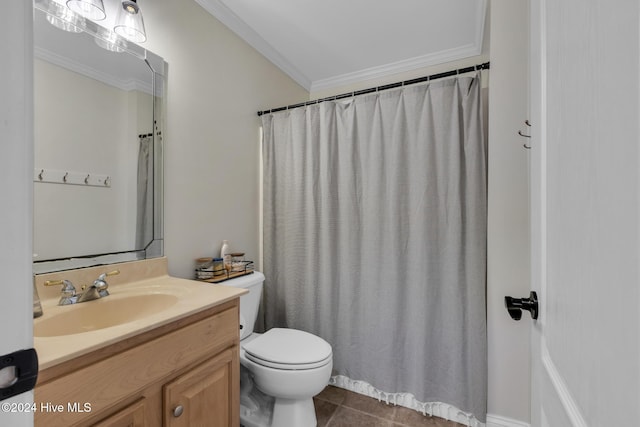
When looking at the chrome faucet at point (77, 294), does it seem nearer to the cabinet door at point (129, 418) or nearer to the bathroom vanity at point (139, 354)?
the bathroom vanity at point (139, 354)

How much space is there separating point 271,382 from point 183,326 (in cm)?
65

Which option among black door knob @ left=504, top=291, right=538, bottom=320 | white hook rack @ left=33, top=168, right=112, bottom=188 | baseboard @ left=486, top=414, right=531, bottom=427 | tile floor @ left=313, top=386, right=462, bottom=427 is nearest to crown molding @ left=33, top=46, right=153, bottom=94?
white hook rack @ left=33, top=168, right=112, bottom=188

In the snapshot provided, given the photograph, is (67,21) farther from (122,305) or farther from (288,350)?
(288,350)

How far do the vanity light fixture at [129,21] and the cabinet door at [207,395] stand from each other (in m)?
1.50

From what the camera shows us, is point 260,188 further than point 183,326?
Yes

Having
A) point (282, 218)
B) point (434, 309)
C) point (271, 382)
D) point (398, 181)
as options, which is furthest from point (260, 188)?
point (434, 309)

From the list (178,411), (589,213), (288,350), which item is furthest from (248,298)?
(589,213)

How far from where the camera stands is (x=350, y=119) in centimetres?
192

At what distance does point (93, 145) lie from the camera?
1.26 meters

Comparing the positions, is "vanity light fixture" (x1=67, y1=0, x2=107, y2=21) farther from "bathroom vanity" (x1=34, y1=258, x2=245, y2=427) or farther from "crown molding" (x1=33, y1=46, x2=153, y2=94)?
"bathroom vanity" (x1=34, y1=258, x2=245, y2=427)

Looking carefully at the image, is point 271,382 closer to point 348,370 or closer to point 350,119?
point 348,370

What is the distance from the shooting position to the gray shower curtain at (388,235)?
62.8 inches

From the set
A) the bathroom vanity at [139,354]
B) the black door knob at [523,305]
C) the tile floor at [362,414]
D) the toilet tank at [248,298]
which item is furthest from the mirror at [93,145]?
the black door knob at [523,305]

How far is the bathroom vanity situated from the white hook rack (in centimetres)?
37
